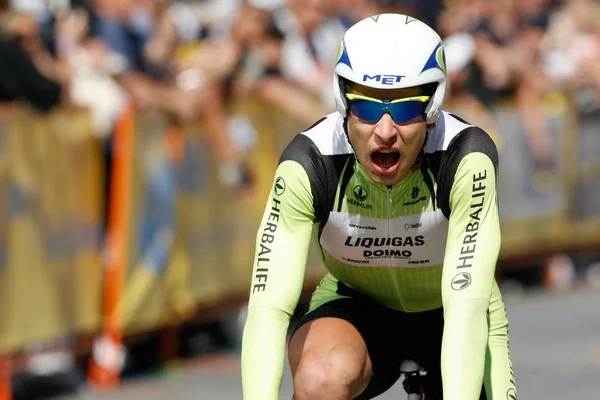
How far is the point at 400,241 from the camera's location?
208 inches

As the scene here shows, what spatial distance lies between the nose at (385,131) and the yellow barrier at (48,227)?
4665 mm

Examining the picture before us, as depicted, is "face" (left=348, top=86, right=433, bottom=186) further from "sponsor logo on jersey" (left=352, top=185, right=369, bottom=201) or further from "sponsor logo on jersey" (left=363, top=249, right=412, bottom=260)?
"sponsor logo on jersey" (left=363, top=249, right=412, bottom=260)

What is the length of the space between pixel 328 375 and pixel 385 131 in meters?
0.87

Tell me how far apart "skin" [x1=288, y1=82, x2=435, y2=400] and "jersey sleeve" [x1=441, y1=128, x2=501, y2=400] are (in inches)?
7.9

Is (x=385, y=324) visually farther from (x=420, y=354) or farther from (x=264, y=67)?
(x=264, y=67)

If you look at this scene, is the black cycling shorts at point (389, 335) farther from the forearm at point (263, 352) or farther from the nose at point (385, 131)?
the nose at point (385, 131)

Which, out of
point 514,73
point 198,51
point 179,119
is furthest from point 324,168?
point 514,73

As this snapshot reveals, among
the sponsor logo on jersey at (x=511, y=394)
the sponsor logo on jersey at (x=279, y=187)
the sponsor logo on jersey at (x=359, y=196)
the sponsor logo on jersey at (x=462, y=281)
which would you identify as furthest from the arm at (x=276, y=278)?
the sponsor logo on jersey at (x=511, y=394)

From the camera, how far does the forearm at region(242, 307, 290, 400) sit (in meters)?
4.69

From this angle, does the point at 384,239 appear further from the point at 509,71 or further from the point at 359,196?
the point at 509,71

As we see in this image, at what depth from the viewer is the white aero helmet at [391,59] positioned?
183 inches

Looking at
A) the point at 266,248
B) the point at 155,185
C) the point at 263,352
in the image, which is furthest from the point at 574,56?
the point at 263,352

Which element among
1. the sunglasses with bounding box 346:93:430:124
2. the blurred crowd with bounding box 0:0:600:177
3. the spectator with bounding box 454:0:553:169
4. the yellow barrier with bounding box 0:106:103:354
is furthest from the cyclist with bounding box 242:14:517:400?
the spectator with bounding box 454:0:553:169

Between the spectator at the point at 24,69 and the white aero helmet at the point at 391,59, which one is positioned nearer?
the white aero helmet at the point at 391,59
